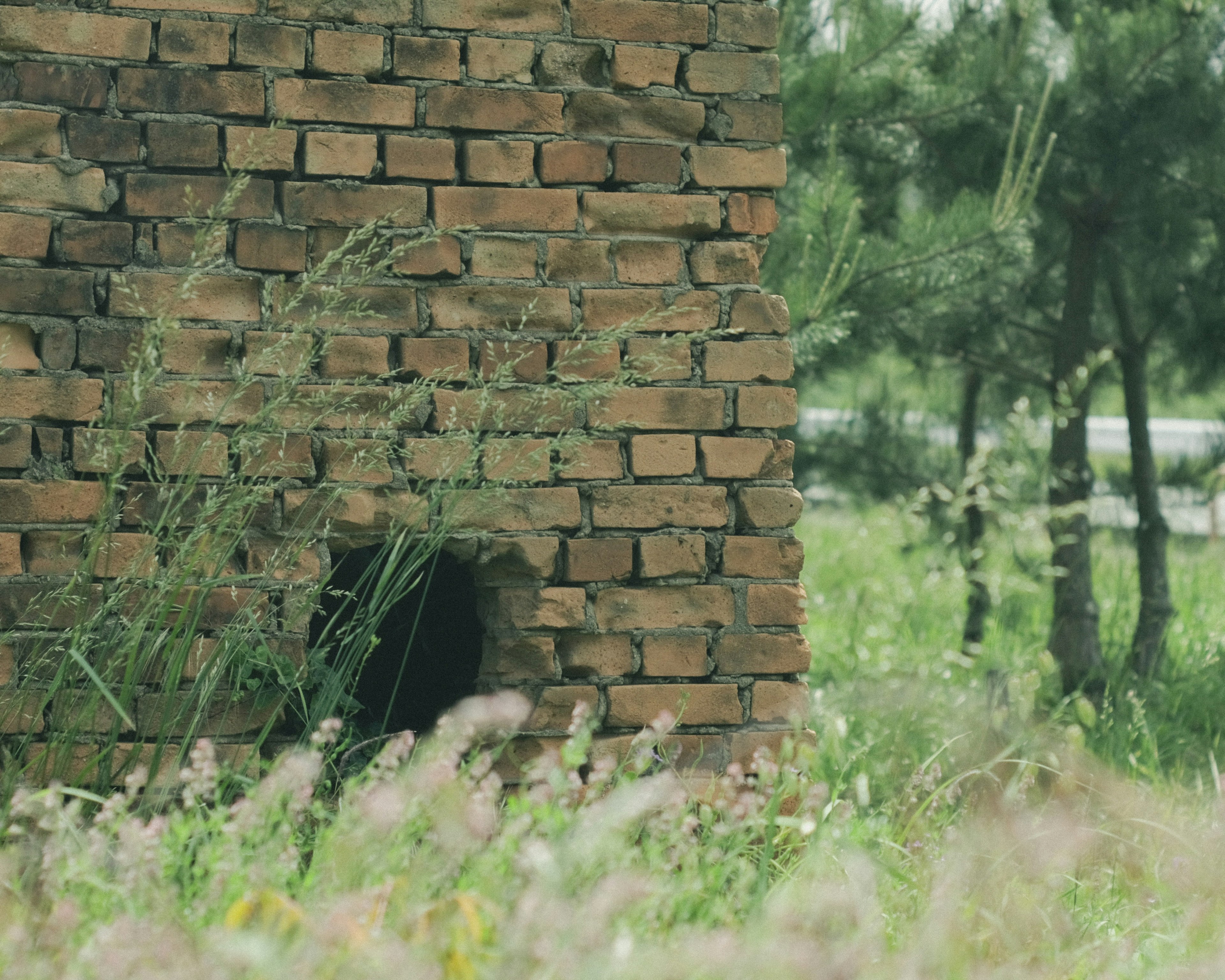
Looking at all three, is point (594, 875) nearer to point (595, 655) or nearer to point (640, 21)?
point (595, 655)

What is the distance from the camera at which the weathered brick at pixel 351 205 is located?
191 centimetres

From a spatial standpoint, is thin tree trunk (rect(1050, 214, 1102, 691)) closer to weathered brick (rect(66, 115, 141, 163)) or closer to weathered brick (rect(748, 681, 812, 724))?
weathered brick (rect(748, 681, 812, 724))

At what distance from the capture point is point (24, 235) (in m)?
1.83

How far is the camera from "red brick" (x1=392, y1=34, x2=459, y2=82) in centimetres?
193

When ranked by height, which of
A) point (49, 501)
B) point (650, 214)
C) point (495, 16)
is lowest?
point (49, 501)

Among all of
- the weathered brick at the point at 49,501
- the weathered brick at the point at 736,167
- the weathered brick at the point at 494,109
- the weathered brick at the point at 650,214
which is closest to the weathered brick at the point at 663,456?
the weathered brick at the point at 650,214

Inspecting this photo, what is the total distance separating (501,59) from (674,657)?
1.14 metres

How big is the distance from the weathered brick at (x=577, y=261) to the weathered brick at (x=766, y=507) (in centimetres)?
49

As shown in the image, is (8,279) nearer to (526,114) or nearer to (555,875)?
(526,114)

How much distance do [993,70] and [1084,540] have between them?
1.79 metres

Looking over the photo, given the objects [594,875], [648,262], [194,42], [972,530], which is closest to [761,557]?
[648,262]

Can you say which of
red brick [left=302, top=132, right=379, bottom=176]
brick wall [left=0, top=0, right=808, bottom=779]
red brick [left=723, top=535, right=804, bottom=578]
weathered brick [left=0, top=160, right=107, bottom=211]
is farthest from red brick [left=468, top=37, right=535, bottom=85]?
red brick [left=723, top=535, right=804, bottom=578]

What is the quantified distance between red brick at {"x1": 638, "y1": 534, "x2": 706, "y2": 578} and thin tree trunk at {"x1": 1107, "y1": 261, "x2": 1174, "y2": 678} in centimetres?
283

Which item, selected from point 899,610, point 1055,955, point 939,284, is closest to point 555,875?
point 1055,955
